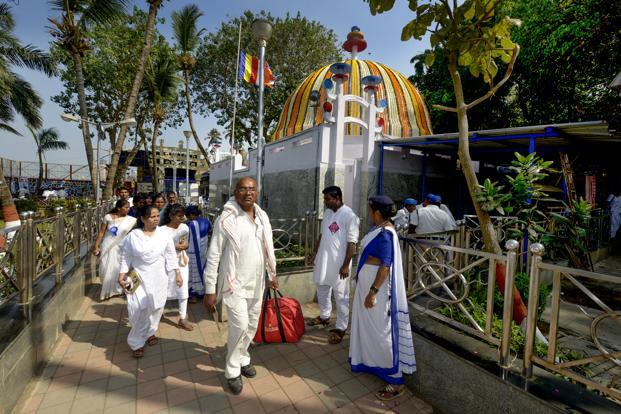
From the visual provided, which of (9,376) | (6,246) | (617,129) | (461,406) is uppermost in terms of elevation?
(617,129)

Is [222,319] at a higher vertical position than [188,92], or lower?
lower

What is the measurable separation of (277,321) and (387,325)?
1.37 meters

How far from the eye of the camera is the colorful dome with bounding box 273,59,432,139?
12156mm

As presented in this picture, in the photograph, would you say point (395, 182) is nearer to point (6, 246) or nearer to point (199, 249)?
point (199, 249)

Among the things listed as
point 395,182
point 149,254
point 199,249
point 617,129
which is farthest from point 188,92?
point 617,129

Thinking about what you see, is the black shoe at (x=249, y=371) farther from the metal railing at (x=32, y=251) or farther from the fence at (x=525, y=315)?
the metal railing at (x=32, y=251)

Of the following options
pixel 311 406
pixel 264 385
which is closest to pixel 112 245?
pixel 264 385

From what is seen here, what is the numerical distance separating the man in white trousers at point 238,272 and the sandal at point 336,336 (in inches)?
43.7

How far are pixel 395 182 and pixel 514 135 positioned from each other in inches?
123

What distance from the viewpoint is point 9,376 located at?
2.44 metres

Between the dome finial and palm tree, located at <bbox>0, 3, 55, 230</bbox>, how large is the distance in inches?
530

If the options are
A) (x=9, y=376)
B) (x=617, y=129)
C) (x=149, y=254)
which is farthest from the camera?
(x=617, y=129)

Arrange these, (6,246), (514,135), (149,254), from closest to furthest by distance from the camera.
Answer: (6,246) → (149,254) → (514,135)

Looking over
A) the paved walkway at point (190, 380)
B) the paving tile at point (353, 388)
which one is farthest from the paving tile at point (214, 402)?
the paving tile at point (353, 388)
